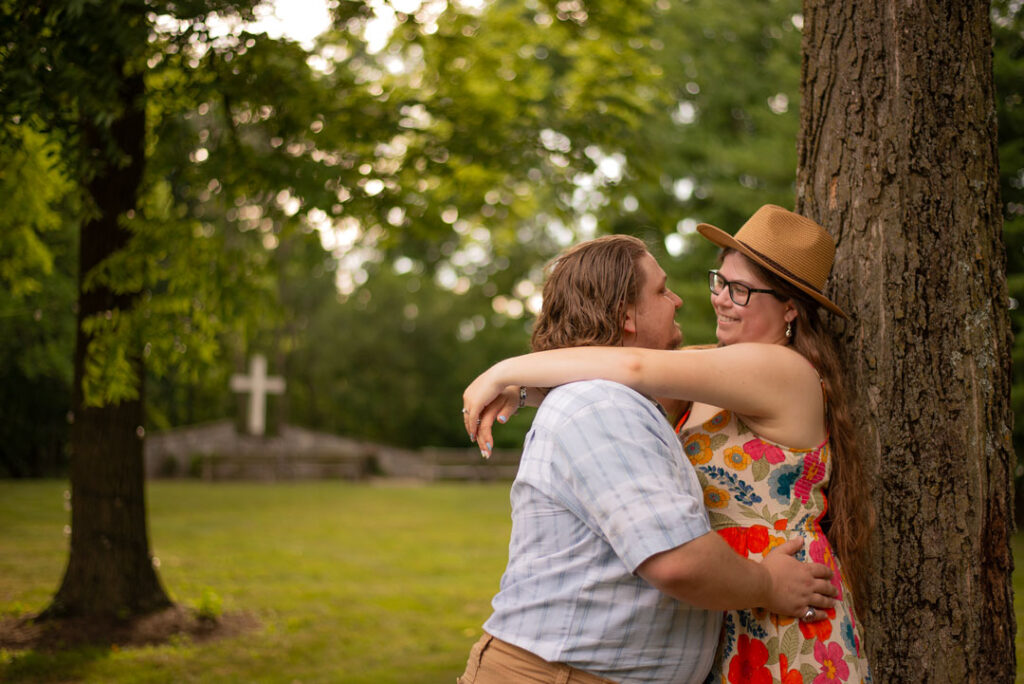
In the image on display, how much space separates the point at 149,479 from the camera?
75.2 feet

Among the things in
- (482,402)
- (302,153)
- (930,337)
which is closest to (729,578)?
(482,402)

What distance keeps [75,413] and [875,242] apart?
6.45 metres

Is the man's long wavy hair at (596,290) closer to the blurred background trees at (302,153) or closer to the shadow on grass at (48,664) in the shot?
the blurred background trees at (302,153)

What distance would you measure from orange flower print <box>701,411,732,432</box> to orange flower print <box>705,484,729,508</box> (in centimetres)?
17

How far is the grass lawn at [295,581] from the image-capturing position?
21.6 feet

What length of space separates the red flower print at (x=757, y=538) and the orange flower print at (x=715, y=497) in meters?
0.09

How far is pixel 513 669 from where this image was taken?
217 cm

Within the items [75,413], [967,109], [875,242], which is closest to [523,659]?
[875,242]

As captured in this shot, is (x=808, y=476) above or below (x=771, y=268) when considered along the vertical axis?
below

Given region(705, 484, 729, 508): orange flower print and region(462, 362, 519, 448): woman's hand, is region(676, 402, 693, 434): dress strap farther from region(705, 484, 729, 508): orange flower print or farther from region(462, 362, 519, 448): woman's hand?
region(462, 362, 519, 448): woman's hand

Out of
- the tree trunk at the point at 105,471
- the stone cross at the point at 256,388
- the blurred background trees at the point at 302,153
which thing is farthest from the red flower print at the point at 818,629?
the stone cross at the point at 256,388

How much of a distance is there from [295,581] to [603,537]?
338 inches

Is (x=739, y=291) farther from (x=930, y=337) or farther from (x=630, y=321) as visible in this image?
(x=930, y=337)

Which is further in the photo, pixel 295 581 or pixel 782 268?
pixel 295 581
